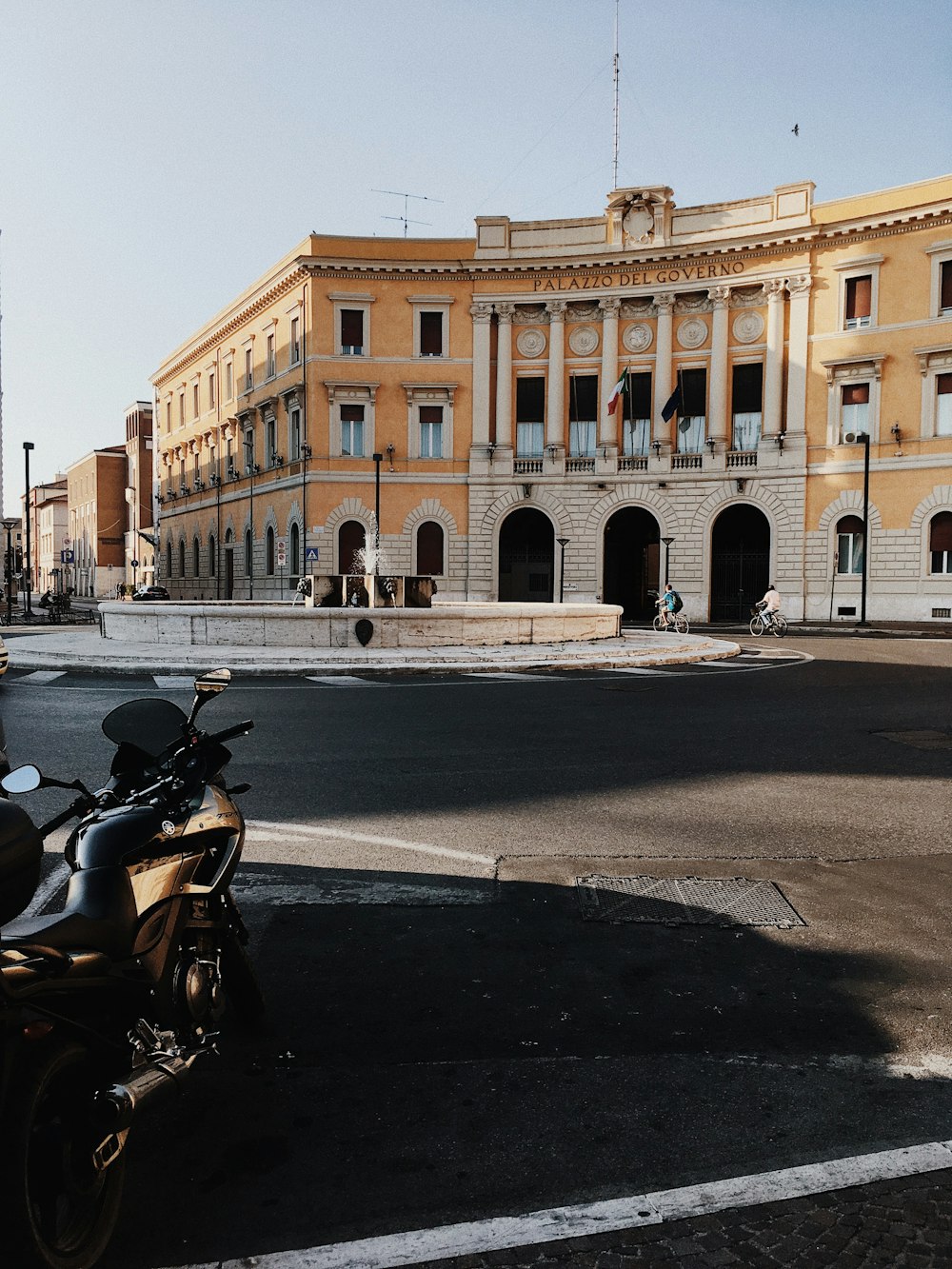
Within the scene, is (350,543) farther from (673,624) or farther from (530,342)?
(673,624)

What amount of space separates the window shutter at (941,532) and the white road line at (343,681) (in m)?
28.8

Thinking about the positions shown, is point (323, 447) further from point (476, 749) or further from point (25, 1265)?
point (25, 1265)

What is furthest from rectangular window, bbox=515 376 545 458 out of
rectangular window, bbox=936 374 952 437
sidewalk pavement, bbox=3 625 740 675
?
sidewalk pavement, bbox=3 625 740 675

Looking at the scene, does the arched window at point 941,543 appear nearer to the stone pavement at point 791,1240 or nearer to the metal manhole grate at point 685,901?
the metal manhole grate at point 685,901

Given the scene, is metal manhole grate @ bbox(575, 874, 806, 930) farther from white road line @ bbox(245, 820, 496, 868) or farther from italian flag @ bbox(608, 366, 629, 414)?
italian flag @ bbox(608, 366, 629, 414)

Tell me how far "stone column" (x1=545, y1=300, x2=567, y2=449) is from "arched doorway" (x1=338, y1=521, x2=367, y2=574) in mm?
9201

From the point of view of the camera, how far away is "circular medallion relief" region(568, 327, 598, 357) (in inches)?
1660

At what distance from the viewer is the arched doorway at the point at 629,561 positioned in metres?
44.0

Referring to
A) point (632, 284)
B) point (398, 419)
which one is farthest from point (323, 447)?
point (632, 284)

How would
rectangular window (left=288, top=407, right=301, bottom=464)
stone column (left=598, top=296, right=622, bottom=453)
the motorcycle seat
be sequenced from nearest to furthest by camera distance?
1. the motorcycle seat
2. stone column (left=598, top=296, right=622, bottom=453)
3. rectangular window (left=288, top=407, right=301, bottom=464)

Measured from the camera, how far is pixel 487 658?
16719 mm

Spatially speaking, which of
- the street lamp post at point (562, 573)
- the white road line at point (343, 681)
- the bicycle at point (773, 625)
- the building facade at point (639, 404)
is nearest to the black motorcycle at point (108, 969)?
the white road line at point (343, 681)

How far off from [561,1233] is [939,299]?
40160 millimetres

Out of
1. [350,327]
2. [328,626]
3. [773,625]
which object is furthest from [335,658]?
[350,327]
